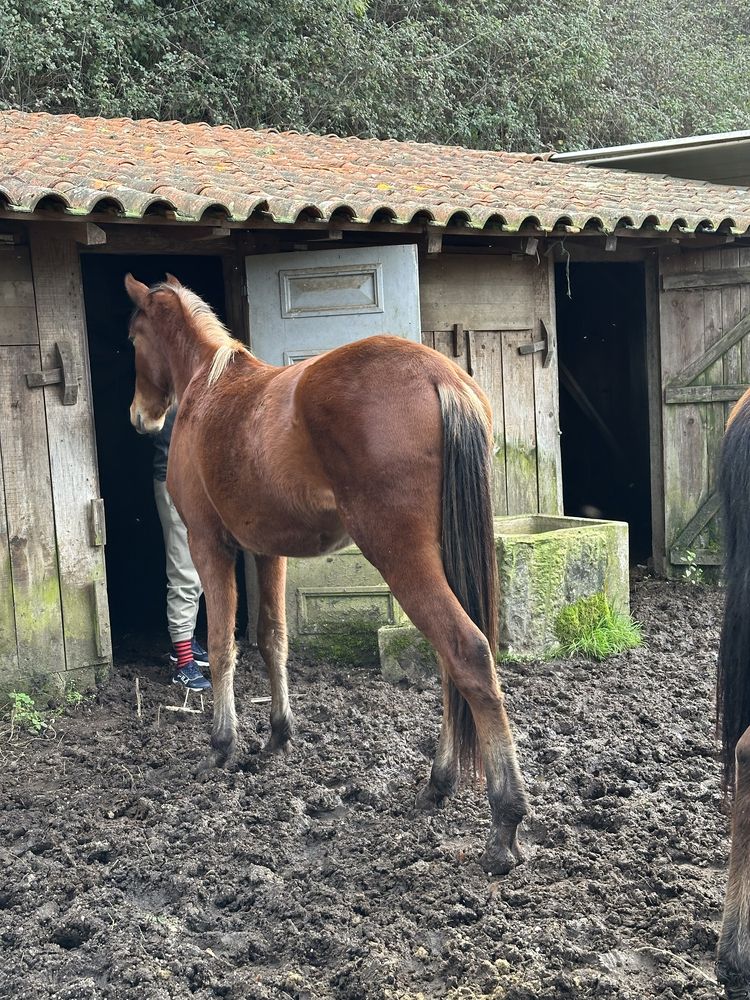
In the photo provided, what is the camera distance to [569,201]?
7.27 meters

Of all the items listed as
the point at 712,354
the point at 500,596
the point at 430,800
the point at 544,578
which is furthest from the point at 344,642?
the point at 712,354

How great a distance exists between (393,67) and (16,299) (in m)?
12.4

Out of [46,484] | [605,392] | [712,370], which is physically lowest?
[46,484]

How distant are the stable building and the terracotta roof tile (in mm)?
25

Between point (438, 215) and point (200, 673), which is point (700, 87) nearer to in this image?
point (438, 215)

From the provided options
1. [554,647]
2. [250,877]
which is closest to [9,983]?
[250,877]

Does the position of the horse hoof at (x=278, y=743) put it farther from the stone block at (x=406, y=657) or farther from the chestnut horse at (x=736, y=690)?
the chestnut horse at (x=736, y=690)

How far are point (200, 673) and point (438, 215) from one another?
3.16 meters

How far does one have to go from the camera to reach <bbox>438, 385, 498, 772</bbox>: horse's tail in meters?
3.66

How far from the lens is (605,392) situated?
10898 millimetres

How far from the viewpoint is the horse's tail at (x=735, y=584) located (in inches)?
109

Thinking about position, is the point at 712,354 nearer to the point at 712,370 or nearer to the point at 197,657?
the point at 712,370

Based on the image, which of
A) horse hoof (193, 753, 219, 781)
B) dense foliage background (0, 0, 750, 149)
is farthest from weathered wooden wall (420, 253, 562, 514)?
dense foliage background (0, 0, 750, 149)

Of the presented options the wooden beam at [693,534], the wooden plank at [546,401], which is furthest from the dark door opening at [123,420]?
the wooden beam at [693,534]
